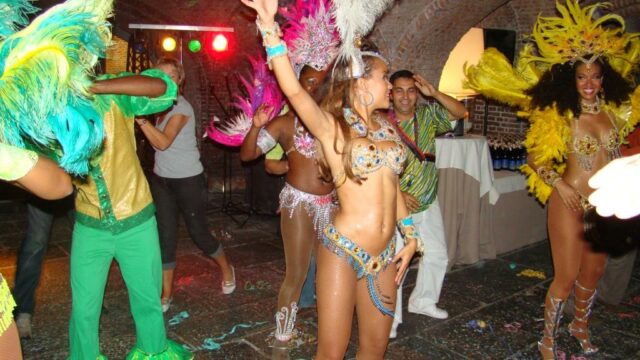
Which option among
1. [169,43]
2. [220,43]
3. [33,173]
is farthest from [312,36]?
[169,43]

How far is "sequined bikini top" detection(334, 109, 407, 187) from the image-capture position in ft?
9.61

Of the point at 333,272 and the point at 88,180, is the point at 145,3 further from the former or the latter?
the point at 333,272

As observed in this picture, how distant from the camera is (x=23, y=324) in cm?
418

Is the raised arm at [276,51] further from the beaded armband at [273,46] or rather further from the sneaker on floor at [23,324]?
the sneaker on floor at [23,324]

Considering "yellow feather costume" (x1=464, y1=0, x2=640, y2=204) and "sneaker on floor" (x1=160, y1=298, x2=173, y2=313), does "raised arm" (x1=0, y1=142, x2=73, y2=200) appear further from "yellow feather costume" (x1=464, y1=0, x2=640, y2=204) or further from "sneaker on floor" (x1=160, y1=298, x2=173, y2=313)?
"yellow feather costume" (x1=464, y1=0, x2=640, y2=204)

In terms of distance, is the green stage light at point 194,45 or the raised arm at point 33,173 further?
the green stage light at point 194,45

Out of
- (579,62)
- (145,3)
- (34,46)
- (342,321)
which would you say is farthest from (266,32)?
(145,3)

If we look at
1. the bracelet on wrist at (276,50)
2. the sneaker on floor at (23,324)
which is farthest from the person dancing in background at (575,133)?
the sneaker on floor at (23,324)

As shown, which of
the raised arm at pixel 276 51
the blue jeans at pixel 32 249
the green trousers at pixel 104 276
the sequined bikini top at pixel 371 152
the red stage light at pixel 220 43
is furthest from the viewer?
the red stage light at pixel 220 43

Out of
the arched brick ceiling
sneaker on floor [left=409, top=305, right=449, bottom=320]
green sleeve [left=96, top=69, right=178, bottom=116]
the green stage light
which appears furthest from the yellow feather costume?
the green stage light

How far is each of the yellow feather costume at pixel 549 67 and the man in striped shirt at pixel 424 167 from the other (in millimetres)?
493

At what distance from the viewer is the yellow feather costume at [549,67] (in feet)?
13.9

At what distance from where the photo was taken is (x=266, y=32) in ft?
8.71

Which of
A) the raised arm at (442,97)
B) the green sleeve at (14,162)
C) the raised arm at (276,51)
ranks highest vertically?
the raised arm at (276,51)
